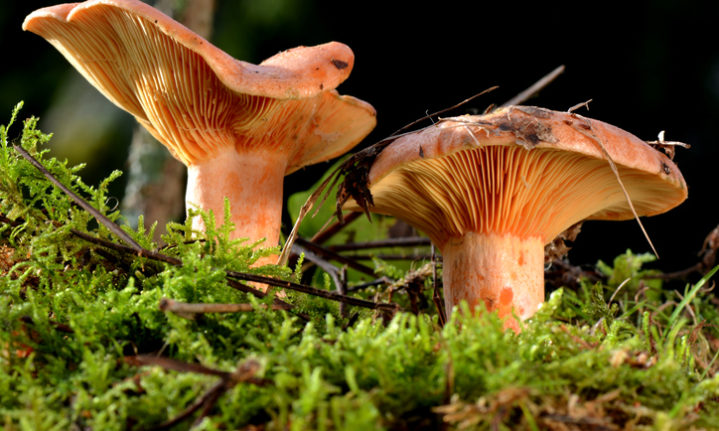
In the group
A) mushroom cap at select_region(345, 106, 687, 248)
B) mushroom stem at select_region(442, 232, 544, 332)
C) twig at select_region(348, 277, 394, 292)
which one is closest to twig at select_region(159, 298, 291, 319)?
mushroom cap at select_region(345, 106, 687, 248)

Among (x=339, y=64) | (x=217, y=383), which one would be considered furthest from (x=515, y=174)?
(x=217, y=383)

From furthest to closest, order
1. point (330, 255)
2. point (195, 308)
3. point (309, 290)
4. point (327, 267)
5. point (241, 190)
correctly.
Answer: point (330, 255)
point (327, 267)
point (241, 190)
point (309, 290)
point (195, 308)

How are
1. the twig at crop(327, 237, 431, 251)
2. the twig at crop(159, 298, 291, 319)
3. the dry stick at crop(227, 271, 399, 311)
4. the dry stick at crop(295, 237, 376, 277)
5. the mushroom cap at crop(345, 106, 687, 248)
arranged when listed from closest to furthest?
1. the twig at crop(159, 298, 291, 319)
2. the dry stick at crop(227, 271, 399, 311)
3. the mushroom cap at crop(345, 106, 687, 248)
4. the dry stick at crop(295, 237, 376, 277)
5. the twig at crop(327, 237, 431, 251)

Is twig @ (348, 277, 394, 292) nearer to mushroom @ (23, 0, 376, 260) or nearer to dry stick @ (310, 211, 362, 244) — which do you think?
mushroom @ (23, 0, 376, 260)

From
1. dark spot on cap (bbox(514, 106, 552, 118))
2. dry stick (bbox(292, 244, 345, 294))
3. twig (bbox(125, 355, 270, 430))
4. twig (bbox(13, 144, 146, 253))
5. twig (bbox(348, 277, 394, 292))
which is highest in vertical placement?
dark spot on cap (bbox(514, 106, 552, 118))

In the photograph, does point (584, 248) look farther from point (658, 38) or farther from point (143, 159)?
point (143, 159)

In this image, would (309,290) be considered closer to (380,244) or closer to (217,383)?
(217,383)
